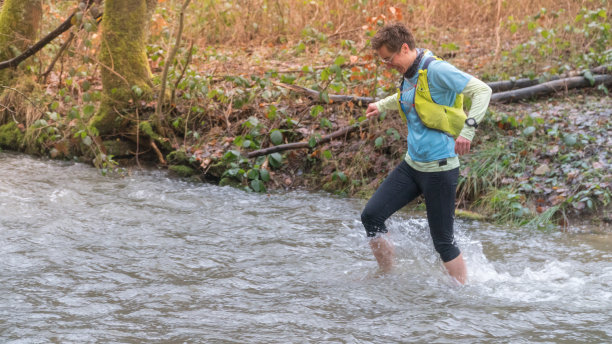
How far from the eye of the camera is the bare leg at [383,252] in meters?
4.88

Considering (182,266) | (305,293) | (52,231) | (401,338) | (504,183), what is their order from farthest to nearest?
(504,183) < (52,231) < (182,266) < (305,293) < (401,338)

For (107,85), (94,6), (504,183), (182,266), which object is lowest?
(182,266)

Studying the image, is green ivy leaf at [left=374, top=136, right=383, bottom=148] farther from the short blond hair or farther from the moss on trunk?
the moss on trunk

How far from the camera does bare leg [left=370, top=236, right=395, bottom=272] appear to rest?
488 centimetres

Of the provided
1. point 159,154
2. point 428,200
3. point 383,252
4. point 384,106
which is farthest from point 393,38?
point 159,154

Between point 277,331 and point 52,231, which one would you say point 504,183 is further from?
point 52,231

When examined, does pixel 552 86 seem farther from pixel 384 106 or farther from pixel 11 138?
pixel 11 138

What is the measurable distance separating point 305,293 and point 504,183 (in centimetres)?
362

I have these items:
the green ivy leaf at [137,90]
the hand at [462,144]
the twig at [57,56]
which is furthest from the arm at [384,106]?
the twig at [57,56]

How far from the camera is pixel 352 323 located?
4.07 m

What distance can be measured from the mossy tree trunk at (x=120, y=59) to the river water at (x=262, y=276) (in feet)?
6.09

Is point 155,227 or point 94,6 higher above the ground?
point 94,6

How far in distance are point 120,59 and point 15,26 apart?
7.61 ft

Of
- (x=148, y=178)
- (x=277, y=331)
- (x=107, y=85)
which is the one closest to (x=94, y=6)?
(x=107, y=85)
